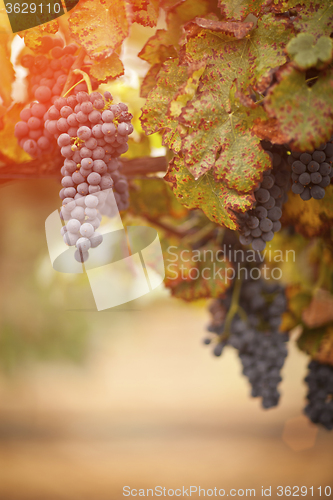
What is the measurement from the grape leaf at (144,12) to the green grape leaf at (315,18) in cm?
18

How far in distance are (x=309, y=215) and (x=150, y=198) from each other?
0.43m

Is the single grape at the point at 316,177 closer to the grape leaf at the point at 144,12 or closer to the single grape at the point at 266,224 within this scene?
the single grape at the point at 266,224

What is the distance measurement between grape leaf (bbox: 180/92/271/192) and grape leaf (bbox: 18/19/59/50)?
0.22 metres

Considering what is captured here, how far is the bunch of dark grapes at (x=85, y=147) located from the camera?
0.40m

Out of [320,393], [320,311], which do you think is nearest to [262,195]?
[320,311]

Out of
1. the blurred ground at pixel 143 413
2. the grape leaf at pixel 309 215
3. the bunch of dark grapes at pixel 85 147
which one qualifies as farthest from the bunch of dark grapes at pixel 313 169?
the blurred ground at pixel 143 413

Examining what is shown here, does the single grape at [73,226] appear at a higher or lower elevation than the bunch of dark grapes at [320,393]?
higher

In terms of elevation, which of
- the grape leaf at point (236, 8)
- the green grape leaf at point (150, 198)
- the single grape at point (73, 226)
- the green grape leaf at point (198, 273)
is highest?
the grape leaf at point (236, 8)

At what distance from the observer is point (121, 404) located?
164cm

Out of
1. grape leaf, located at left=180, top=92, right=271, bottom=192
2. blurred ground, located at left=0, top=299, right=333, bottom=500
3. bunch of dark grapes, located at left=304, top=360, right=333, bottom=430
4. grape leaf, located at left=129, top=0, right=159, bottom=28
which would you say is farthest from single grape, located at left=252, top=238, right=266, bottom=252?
blurred ground, located at left=0, top=299, right=333, bottom=500

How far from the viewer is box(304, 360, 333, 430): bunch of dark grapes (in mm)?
855

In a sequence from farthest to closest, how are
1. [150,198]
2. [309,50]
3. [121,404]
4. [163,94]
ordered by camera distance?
[121,404]
[150,198]
[163,94]
[309,50]

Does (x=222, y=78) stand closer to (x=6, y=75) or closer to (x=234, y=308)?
(x=6, y=75)

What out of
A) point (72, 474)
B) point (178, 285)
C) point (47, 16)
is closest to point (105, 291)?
point (178, 285)
